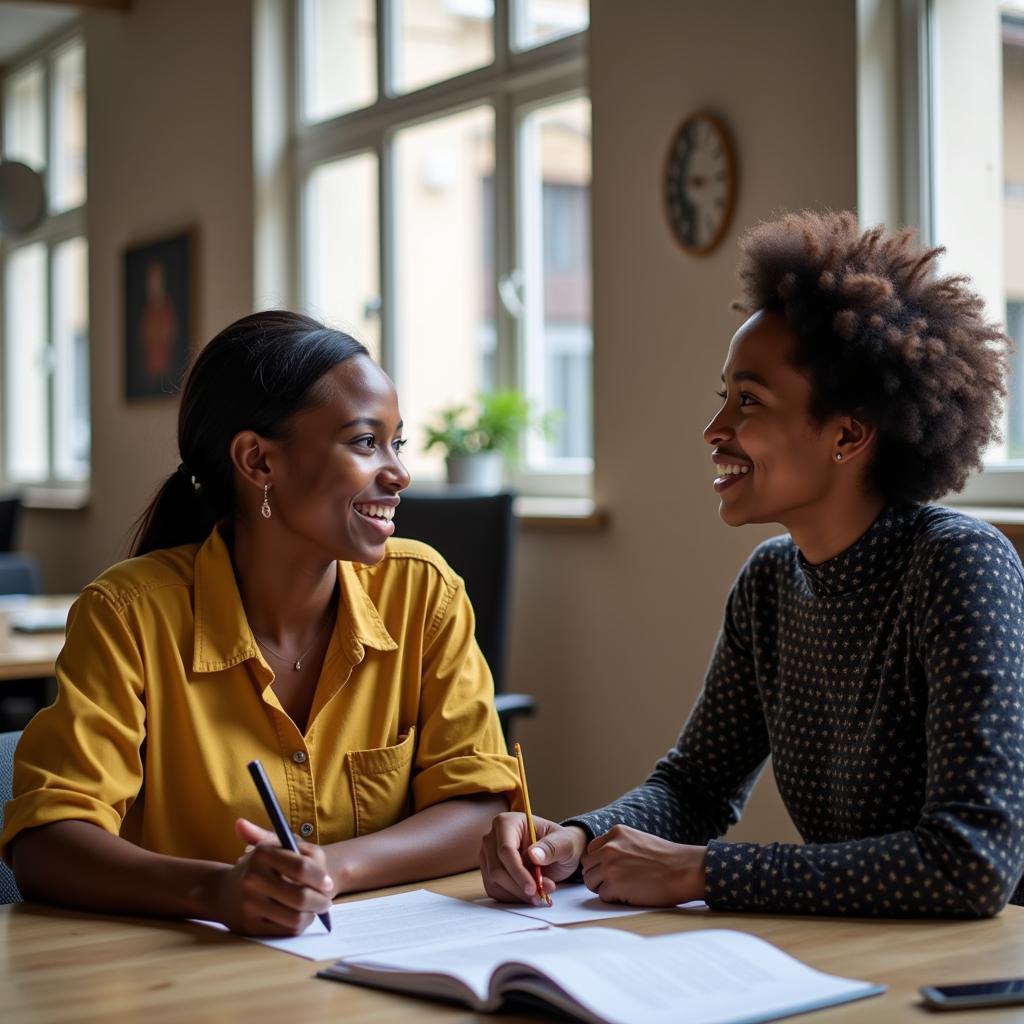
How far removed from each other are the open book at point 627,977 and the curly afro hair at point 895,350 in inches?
26.2

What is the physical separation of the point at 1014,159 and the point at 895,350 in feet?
4.68

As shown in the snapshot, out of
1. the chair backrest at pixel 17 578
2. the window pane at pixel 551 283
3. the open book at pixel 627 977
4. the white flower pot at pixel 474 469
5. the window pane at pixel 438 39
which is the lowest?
the open book at pixel 627 977

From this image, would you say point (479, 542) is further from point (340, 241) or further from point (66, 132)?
point (66, 132)

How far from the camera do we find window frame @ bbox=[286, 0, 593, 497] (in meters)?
3.96

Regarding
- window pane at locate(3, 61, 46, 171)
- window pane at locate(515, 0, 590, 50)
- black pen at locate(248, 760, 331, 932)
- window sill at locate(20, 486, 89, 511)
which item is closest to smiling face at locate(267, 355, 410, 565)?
black pen at locate(248, 760, 331, 932)

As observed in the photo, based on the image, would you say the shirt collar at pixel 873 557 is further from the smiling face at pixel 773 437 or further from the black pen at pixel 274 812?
the black pen at pixel 274 812

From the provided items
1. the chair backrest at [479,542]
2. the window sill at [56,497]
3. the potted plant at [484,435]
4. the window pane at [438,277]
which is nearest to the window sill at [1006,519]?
the chair backrest at [479,542]

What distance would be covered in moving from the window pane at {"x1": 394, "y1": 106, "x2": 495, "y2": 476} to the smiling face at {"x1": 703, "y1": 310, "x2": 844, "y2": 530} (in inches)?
114

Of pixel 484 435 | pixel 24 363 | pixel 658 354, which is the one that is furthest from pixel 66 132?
pixel 658 354

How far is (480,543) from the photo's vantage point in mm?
3129

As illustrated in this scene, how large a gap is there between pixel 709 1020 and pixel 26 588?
4.23 meters

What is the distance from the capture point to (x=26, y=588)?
4.88 meters

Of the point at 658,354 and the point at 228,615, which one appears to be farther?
the point at 658,354

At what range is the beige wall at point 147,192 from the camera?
526cm
